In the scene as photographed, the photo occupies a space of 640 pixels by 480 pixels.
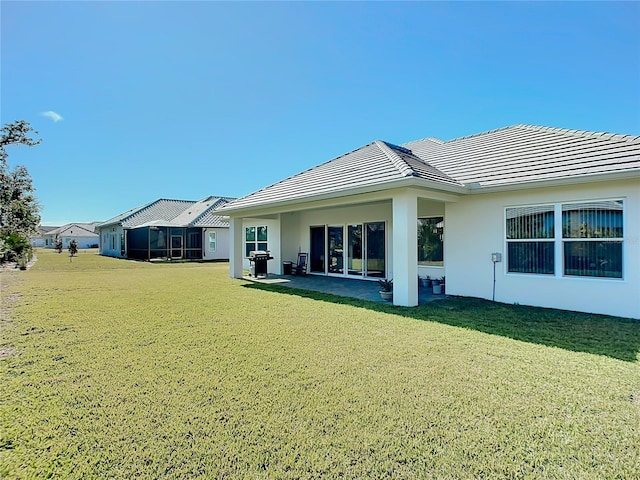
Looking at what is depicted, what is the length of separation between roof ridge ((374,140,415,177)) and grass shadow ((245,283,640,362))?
3365 mm

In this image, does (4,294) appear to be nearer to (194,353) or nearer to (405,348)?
(194,353)

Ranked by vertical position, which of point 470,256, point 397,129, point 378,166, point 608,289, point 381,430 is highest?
point 397,129

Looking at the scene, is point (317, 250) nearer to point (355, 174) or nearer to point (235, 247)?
point (235, 247)

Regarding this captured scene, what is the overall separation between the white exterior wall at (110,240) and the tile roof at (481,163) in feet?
86.0

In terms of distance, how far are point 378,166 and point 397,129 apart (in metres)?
9.33

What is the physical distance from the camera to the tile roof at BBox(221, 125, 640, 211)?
781cm

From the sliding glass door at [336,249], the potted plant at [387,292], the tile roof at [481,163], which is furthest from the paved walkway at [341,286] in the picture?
the tile roof at [481,163]

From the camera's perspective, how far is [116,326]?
6699mm

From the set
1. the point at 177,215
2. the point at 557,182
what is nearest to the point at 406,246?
the point at 557,182

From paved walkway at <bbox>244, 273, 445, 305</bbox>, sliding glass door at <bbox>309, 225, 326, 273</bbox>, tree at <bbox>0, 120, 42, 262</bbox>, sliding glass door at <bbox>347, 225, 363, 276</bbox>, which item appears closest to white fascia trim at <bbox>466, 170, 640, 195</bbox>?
paved walkway at <bbox>244, 273, 445, 305</bbox>

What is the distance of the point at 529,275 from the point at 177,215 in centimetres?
3063

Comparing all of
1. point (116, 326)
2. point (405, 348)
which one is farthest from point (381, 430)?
point (116, 326)

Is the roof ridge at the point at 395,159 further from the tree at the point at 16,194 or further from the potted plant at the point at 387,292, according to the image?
the tree at the point at 16,194

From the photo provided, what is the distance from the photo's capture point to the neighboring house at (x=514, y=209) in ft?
24.2
